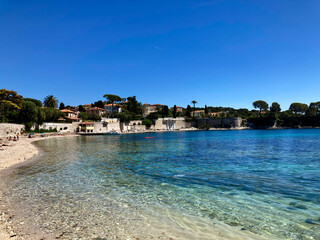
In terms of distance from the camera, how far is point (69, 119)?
217 ft

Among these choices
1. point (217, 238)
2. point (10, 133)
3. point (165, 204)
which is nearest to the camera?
point (217, 238)

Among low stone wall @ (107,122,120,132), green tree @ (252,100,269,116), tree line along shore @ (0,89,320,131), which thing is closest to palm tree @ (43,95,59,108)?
tree line along shore @ (0,89,320,131)

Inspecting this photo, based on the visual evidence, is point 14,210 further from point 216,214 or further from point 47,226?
point 216,214

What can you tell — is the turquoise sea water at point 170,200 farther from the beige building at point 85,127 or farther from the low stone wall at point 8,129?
the beige building at point 85,127

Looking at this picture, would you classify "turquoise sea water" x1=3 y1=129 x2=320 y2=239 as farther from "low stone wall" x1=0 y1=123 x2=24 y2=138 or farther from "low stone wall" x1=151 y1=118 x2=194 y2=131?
"low stone wall" x1=151 y1=118 x2=194 y2=131

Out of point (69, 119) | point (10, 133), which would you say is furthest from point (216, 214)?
point (69, 119)

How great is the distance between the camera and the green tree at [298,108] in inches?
4642

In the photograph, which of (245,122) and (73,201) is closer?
(73,201)

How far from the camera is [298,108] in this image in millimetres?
119312

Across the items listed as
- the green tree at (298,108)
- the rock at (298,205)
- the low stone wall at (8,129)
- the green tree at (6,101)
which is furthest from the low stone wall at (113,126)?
the green tree at (298,108)

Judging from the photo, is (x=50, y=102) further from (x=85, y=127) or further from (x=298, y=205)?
(x=298, y=205)

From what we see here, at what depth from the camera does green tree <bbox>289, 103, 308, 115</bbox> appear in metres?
118

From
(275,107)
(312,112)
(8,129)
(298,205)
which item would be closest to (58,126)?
(8,129)

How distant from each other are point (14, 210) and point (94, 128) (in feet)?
221
